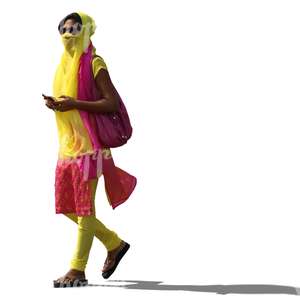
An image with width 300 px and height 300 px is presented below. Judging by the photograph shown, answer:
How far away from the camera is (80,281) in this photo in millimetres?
8133

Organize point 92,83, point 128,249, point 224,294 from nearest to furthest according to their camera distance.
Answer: point 224,294, point 92,83, point 128,249

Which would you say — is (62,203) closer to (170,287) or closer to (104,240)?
(104,240)

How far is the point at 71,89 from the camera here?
8102 mm

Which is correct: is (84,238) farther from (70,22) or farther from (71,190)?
(70,22)

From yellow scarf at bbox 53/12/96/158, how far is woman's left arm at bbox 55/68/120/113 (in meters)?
0.13

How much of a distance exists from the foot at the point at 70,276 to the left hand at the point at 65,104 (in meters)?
1.47

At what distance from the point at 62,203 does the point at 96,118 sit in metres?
0.86

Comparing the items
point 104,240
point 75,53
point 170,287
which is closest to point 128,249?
point 104,240

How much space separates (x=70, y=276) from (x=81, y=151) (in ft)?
3.71

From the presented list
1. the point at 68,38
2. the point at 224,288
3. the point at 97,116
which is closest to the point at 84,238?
the point at 97,116

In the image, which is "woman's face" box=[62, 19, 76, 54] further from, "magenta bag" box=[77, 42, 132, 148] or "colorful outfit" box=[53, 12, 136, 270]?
"magenta bag" box=[77, 42, 132, 148]

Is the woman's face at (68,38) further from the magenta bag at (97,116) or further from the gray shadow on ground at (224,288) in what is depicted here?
the gray shadow on ground at (224,288)

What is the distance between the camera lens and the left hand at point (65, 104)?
7.98 m

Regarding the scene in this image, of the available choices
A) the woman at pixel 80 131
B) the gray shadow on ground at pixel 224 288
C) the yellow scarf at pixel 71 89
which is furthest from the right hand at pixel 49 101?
the gray shadow on ground at pixel 224 288
